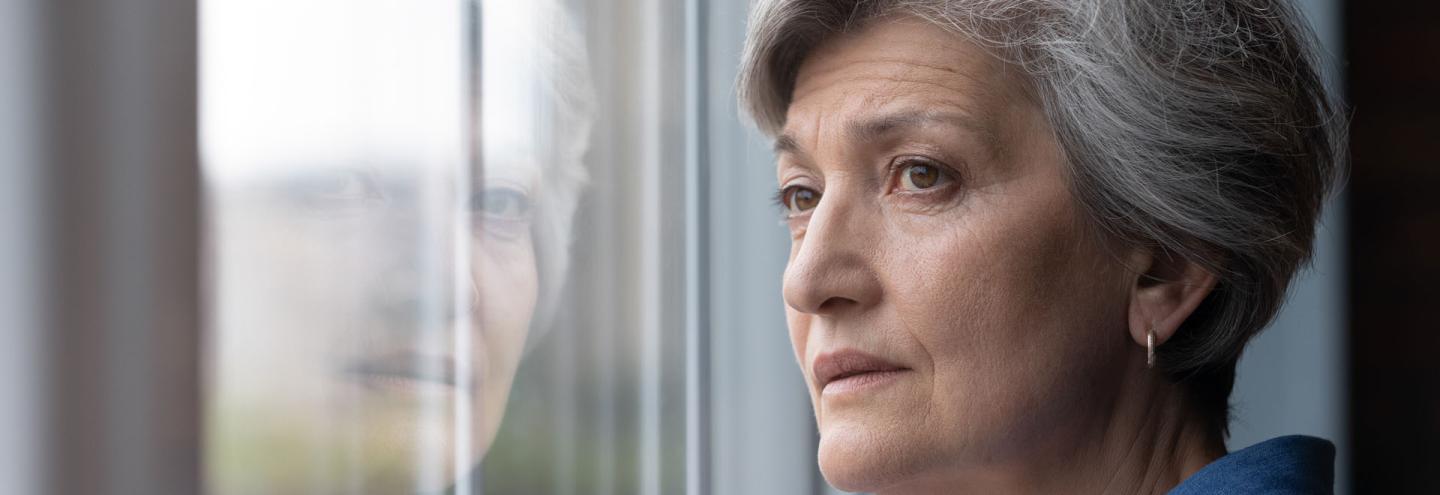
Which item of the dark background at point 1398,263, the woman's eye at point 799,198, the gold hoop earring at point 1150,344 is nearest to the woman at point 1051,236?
the gold hoop earring at point 1150,344

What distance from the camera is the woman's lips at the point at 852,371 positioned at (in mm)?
1170

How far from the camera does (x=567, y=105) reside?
138cm

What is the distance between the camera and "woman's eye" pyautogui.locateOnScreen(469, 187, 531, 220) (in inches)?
48.8

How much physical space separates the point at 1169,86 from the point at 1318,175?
258 millimetres

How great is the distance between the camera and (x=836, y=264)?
3.88 ft

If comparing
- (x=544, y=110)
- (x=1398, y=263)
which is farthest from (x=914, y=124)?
(x=1398, y=263)

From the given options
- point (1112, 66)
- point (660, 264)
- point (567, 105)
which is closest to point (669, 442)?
point (660, 264)

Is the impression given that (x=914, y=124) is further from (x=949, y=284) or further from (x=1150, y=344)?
(x=1150, y=344)

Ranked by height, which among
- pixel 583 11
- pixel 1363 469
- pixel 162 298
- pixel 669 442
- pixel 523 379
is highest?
pixel 583 11

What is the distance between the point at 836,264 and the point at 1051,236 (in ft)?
0.67

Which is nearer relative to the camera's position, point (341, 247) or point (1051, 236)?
point (341, 247)

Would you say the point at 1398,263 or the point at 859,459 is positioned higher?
the point at 1398,263

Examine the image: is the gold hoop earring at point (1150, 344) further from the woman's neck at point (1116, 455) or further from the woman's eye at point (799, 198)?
the woman's eye at point (799, 198)

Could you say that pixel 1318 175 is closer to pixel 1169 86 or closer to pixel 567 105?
pixel 1169 86
